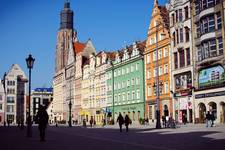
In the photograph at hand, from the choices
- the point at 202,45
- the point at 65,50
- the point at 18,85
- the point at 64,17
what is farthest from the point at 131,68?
the point at 64,17

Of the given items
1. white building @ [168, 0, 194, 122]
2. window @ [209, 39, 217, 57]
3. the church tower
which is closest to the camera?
window @ [209, 39, 217, 57]

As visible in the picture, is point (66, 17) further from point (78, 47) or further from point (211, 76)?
point (211, 76)

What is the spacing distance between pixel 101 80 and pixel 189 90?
1537 inches

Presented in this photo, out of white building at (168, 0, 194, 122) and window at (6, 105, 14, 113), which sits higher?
white building at (168, 0, 194, 122)

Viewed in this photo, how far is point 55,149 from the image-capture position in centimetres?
1633

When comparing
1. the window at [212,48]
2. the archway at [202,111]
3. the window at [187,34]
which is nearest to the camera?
the window at [212,48]

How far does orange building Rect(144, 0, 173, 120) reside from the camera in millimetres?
64188

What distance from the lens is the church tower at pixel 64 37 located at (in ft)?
574

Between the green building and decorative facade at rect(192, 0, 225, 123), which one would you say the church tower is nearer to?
the green building

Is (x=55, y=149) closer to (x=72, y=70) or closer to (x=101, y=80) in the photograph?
(x=101, y=80)

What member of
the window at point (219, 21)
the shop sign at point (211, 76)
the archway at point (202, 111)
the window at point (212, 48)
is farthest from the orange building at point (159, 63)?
the window at point (219, 21)

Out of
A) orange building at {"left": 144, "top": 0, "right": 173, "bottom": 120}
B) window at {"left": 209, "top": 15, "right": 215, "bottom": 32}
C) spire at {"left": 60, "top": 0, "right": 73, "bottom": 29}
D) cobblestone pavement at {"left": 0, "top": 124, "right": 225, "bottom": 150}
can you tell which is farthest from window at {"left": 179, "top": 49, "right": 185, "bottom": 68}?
spire at {"left": 60, "top": 0, "right": 73, "bottom": 29}

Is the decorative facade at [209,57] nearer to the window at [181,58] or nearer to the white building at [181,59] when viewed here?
the white building at [181,59]

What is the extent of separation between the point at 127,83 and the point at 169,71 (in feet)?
56.4
